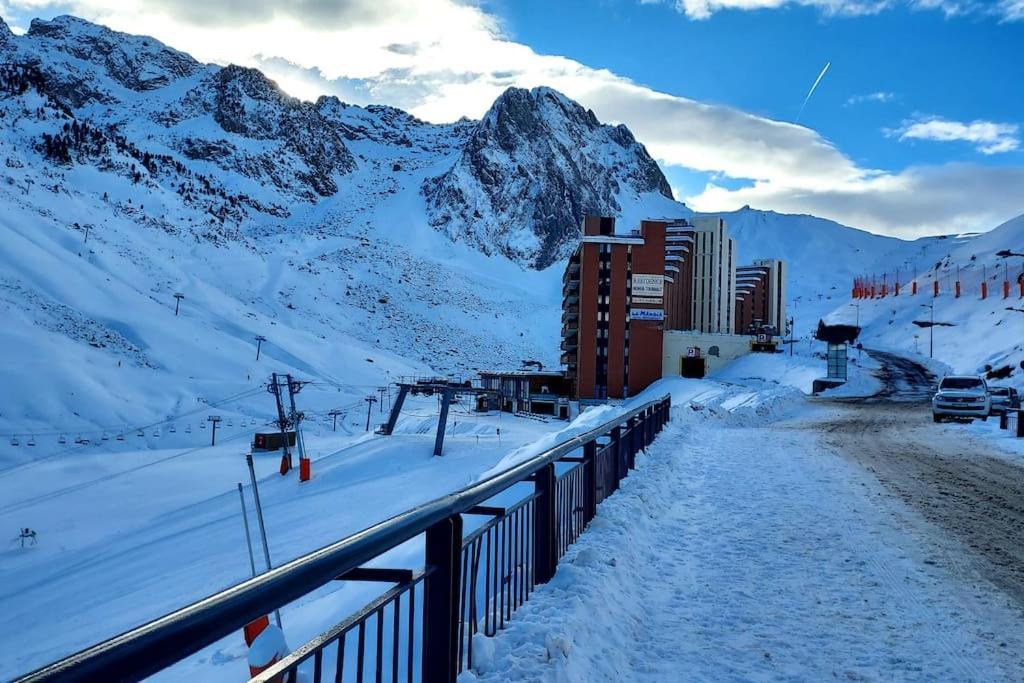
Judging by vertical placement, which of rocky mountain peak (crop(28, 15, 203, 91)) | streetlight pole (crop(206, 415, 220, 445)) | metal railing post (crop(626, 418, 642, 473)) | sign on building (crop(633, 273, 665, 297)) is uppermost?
rocky mountain peak (crop(28, 15, 203, 91))

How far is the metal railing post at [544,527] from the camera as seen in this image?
6.10 metres

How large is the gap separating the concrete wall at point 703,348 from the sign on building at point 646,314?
10.6 feet

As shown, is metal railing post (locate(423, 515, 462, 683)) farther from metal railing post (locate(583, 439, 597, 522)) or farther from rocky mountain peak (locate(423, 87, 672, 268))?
rocky mountain peak (locate(423, 87, 672, 268))

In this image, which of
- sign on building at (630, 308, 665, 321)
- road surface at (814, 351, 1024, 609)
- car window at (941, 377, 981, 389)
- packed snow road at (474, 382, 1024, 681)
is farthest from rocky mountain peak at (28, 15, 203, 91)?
packed snow road at (474, 382, 1024, 681)

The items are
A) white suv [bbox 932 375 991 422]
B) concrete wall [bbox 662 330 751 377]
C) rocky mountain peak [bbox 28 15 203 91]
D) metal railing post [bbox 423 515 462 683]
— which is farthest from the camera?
rocky mountain peak [bbox 28 15 203 91]

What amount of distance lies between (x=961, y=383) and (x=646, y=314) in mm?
37320

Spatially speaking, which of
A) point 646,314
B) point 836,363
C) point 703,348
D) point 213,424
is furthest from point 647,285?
point 213,424

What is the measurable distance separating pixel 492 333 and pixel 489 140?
75.0 meters

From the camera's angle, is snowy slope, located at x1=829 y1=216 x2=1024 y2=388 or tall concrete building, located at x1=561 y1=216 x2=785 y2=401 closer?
tall concrete building, located at x1=561 y1=216 x2=785 y2=401

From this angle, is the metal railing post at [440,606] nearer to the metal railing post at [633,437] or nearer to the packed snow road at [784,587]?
the packed snow road at [784,587]

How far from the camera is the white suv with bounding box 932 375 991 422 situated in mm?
24866

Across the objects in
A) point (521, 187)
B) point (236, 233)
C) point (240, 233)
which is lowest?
point (236, 233)

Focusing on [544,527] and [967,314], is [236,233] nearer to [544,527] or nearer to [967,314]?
[544,527]

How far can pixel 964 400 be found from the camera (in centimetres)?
2502
